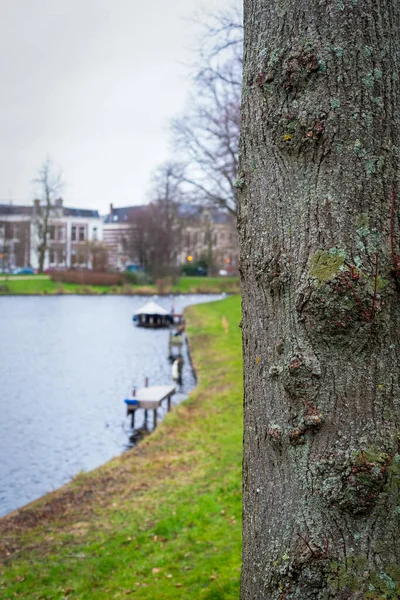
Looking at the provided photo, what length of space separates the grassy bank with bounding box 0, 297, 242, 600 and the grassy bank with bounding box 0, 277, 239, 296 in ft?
144

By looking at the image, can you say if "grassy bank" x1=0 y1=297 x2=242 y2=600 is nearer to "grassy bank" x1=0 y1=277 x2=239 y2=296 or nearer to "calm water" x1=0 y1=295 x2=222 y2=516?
"calm water" x1=0 y1=295 x2=222 y2=516

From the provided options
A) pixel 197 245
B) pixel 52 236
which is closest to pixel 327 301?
pixel 52 236

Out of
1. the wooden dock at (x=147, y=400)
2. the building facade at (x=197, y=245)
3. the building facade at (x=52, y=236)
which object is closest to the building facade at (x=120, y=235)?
the building facade at (x=197, y=245)

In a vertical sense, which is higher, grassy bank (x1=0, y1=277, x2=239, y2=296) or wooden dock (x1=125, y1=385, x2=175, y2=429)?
grassy bank (x1=0, y1=277, x2=239, y2=296)

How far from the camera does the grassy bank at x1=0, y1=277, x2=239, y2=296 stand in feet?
181

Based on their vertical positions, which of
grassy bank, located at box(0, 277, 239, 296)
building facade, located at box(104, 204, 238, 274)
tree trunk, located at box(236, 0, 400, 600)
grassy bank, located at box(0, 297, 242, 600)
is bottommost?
grassy bank, located at box(0, 297, 242, 600)

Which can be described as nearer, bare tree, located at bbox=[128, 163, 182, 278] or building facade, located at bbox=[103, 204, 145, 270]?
bare tree, located at bbox=[128, 163, 182, 278]

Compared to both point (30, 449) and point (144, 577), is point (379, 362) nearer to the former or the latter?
point (144, 577)

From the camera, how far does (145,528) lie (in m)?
6.56

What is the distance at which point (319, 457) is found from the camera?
72.3 inches

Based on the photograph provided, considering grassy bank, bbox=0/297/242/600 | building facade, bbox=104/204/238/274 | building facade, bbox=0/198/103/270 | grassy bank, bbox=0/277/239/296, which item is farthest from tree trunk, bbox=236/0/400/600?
building facade, bbox=0/198/103/270

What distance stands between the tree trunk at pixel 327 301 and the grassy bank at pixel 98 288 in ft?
168

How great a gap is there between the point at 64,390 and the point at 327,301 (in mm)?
15958

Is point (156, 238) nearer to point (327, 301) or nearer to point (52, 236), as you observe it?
point (52, 236)
